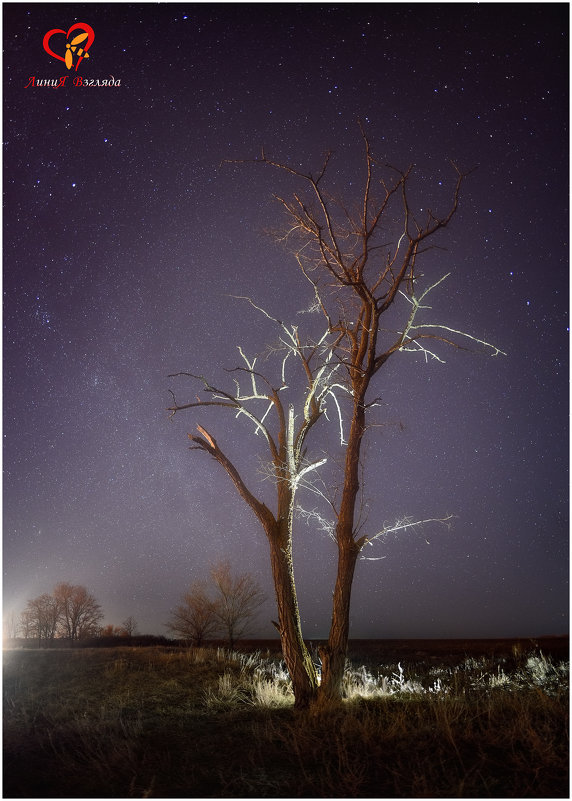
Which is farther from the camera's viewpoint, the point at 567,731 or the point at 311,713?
the point at 311,713

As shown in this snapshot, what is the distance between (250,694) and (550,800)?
23.0 ft

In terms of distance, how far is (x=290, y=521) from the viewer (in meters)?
9.92

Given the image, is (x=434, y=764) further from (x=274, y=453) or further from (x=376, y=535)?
(x=274, y=453)

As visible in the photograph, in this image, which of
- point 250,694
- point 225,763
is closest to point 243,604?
point 250,694

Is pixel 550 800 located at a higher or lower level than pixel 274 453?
lower

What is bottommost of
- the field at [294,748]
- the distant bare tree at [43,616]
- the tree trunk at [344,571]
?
the distant bare tree at [43,616]

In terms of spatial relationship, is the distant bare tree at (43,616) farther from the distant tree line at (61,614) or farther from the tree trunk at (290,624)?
the tree trunk at (290,624)

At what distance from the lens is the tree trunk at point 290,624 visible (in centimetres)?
899

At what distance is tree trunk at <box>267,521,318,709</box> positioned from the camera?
354 inches

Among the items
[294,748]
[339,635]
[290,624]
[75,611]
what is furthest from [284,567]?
[75,611]

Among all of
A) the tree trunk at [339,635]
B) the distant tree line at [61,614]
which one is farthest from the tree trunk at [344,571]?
the distant tree line at [61,614]

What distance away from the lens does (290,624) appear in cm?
934

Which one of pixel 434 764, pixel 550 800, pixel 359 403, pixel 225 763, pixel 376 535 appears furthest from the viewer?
pixel 359 403

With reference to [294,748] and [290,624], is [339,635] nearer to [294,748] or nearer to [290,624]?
[290,624]
